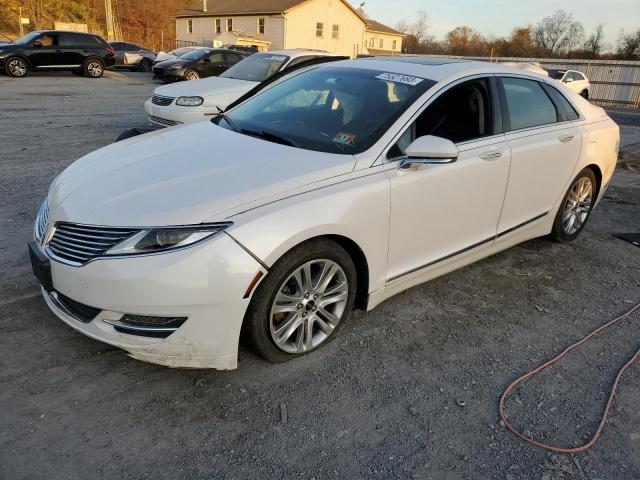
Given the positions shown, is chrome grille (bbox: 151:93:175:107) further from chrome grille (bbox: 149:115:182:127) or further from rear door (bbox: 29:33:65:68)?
rear door (bbox: 29:33:65:68)

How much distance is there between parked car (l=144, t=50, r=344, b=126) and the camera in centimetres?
815

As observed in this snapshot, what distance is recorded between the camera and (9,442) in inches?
90.4

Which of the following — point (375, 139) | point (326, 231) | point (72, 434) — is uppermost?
point (375, 139)

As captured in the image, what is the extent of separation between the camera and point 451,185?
338cm

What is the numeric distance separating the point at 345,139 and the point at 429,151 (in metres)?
0.53

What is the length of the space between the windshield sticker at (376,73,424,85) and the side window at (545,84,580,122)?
160 centimetres

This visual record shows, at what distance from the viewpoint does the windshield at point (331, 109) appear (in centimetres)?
320

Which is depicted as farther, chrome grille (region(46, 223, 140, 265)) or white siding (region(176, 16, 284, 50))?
white siding (region(176, 16, 284, 50))

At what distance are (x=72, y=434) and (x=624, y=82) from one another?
28924mm

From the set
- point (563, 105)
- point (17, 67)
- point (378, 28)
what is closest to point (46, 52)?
point (17, 67)

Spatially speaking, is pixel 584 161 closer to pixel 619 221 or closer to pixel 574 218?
pixel 574 218

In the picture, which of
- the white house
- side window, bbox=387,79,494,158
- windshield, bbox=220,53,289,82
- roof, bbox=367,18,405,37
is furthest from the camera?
roof, bbox=367,18,405,37

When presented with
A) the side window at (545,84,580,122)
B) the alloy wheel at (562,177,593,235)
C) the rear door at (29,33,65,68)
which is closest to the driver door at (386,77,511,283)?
the side window at (545,84,580,122)

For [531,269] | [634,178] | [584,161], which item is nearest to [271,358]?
[531,269]
